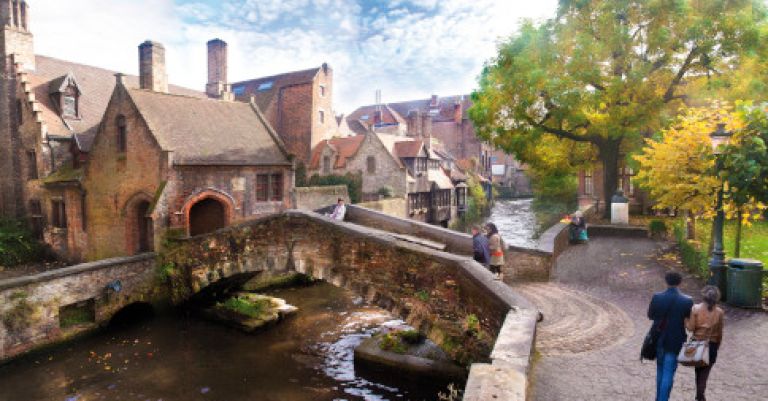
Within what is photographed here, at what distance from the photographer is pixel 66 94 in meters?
24.5

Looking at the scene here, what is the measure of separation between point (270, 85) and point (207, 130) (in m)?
22.5

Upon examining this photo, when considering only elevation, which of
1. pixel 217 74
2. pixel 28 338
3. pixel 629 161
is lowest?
pixel 28 338

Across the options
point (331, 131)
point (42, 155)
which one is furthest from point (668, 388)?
point (331, 131)

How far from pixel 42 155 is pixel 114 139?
8069 mm

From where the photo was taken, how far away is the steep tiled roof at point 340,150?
36.8m

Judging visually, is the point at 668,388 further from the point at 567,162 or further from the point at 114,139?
the point at 114,139

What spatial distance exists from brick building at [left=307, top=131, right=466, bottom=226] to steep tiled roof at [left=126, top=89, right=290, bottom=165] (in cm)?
1373

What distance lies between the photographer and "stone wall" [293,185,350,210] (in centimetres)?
2508

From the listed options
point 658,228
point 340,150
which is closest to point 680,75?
point 658,228

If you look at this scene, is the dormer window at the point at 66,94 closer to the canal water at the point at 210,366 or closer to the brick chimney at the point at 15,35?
the brick chimney at the point at 15,35

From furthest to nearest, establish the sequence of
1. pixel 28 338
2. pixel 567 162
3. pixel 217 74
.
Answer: pixel 217 74
pixel 567 162
pixel 28 338

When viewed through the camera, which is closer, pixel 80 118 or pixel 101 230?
pixel 101 230

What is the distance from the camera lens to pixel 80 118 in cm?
2519

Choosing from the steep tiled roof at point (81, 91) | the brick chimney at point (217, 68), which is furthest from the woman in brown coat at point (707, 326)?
the brick chimney at point (217, 68)
